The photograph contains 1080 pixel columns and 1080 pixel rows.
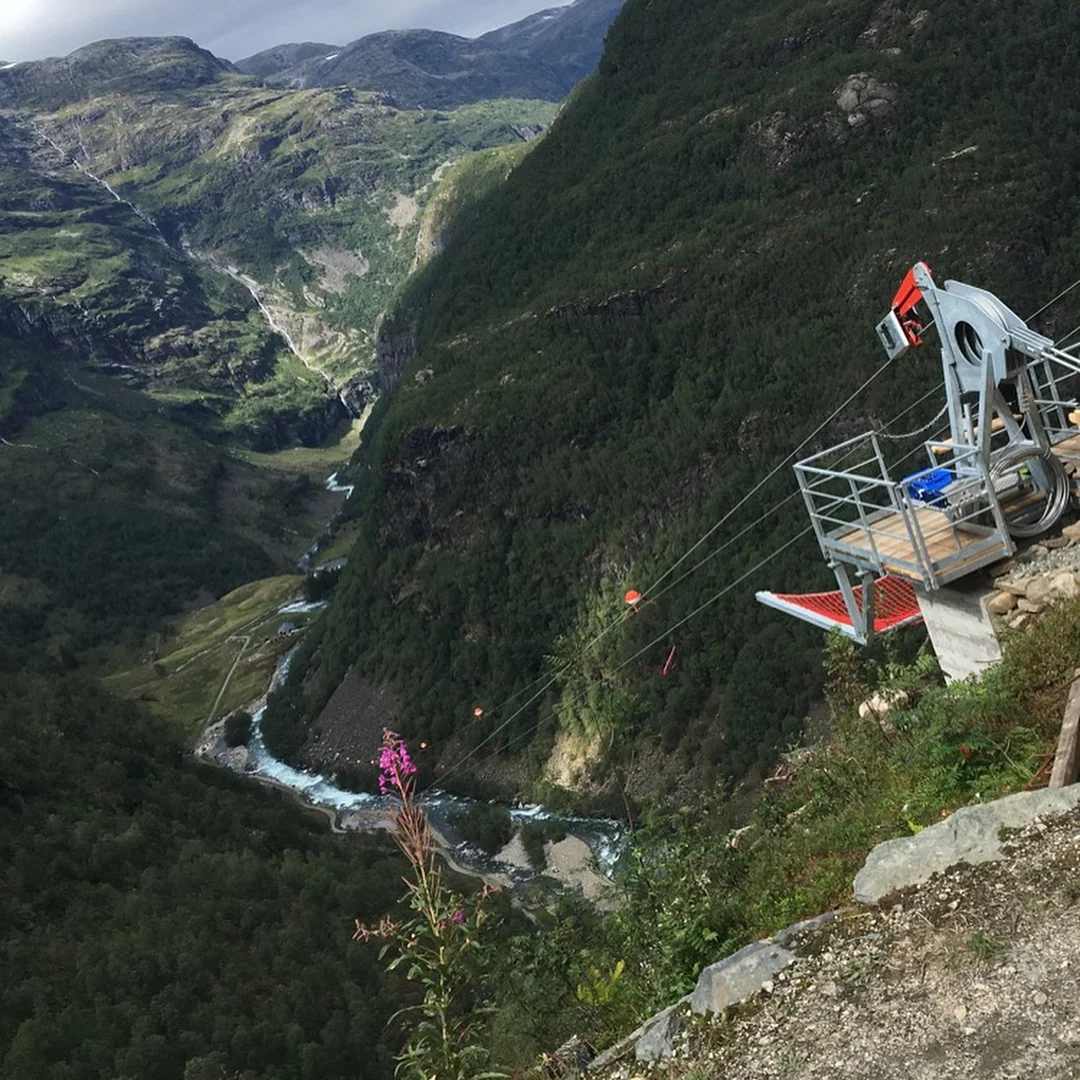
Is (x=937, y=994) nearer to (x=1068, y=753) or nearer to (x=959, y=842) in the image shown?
(x=959, y=842)

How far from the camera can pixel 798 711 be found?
106 m

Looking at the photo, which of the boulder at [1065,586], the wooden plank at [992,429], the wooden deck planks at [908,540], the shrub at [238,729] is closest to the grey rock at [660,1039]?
the boulder at [1065,586]

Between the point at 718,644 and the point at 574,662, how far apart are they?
99.9m

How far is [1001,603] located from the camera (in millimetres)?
16688

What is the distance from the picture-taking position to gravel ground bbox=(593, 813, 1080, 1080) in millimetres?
7824

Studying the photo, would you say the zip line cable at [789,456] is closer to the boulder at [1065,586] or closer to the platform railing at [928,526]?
the platform railing at [928,526]

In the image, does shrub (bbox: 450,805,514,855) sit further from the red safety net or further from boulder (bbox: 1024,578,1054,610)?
boulder (bbox: 1024,578,1054,610)

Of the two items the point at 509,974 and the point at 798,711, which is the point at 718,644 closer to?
the point at 798,711

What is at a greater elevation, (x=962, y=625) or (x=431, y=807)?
(x=962, y=625)

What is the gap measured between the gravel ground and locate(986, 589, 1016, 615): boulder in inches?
304

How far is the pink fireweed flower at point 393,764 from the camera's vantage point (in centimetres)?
895

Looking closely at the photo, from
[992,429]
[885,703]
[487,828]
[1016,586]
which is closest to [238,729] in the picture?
[487,828]

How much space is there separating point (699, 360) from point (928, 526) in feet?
446

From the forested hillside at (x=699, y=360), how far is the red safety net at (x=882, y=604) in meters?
89.0
